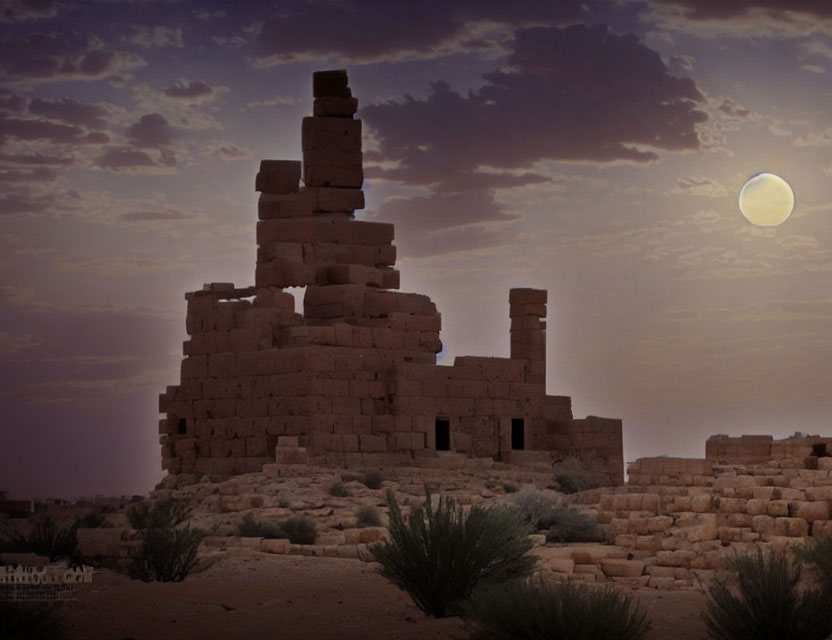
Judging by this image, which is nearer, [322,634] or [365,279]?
[322,634]

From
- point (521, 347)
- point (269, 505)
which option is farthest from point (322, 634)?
point (521, 347)

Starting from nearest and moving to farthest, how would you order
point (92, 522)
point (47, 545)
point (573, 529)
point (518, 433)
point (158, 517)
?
point (47, 545), point (158, 517), point (573, 529), point (92, 522), point (518, 433)

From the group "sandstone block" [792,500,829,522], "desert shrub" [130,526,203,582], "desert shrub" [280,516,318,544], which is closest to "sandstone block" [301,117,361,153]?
"desert shrub" [280,516,318,544]

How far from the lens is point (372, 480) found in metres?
26.8

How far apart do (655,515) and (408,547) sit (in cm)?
574

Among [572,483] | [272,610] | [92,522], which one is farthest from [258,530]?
[572,483]

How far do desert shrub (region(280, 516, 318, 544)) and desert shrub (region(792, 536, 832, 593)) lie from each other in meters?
6.97

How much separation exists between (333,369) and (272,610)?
1595 centimetres

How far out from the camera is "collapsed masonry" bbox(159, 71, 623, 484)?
2906 cm

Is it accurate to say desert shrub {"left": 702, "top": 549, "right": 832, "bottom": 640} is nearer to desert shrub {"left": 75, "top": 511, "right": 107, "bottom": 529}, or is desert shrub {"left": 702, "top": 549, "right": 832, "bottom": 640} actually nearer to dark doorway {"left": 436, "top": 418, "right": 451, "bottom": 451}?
desert shrub {"left": 75, "top": 511, "right": 107, "bottom": 529}

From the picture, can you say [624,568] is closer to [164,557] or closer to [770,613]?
[770,613]

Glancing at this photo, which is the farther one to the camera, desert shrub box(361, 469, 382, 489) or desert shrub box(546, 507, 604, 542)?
desert shrub box(361, 469, 382, 489)

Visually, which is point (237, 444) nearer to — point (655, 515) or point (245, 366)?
point (245, 366)

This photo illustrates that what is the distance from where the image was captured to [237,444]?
98.0 feet
